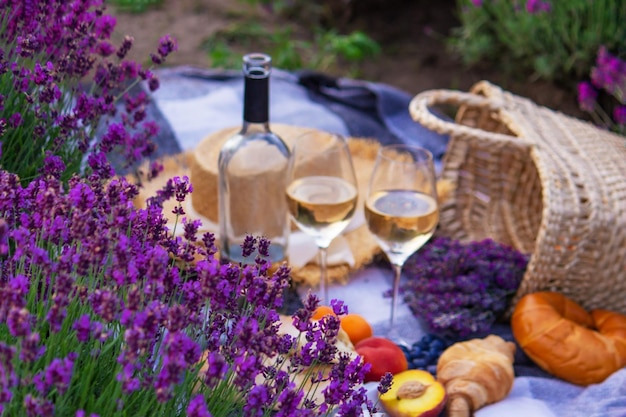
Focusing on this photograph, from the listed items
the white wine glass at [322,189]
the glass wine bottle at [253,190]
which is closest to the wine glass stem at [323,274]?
the white wine glass at [322,189]

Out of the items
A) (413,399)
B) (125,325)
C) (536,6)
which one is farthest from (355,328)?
(536,6)

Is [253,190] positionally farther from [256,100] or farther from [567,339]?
[567,339]

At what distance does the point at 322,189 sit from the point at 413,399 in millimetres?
490

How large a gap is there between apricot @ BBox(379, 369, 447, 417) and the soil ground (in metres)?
3.05

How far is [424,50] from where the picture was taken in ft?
16.2

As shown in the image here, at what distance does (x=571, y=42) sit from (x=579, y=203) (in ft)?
6.92

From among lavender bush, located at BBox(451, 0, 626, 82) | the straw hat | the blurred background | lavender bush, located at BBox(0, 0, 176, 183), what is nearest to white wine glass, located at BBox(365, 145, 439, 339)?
the straw hat

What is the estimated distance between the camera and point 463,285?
1719 mm

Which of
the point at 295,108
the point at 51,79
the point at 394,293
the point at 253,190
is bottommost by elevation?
the point at 295,108

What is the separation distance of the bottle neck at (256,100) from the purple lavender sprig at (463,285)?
52 cm

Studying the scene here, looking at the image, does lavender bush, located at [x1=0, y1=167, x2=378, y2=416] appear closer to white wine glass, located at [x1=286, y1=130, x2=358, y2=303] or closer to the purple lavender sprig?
white wine glass, located at [x1=286, y1=130, x2=358, y2=303]

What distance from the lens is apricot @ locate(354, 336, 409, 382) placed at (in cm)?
141

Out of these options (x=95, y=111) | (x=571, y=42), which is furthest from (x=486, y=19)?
(x=95, y=111)

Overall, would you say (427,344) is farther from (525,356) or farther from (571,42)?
(571,42)
